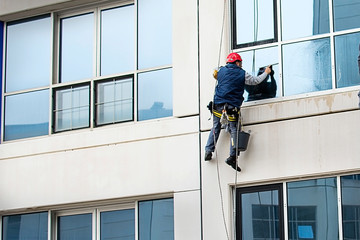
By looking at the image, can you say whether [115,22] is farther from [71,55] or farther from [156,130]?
[156,130]

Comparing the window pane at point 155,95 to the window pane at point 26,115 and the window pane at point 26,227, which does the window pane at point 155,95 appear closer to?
the window pane at point 26,115

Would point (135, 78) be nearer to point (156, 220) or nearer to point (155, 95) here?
point (155, 95)

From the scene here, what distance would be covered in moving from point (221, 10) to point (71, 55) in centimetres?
318

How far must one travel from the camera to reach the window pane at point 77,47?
1823 cm

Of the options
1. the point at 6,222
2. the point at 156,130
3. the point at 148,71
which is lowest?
the point at 6,222

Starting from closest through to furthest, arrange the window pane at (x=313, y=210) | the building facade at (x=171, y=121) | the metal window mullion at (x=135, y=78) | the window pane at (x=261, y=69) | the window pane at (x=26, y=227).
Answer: the window pane at (x=313, y=210)
the building facade at (x=171, y=121)
the window pane at (x=261, y=69)
the metal window mullion at (x=135, y=78)
the window pane at (x=26, y=227)

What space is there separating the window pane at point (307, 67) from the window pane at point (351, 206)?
1.56 metres

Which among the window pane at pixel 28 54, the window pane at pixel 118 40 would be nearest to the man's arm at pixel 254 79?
the window pane at pixel 118 40

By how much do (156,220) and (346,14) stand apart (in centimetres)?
447

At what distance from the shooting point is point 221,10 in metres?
16.7

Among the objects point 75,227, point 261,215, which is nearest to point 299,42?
point 261,215

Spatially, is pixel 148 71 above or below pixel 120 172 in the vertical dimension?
above

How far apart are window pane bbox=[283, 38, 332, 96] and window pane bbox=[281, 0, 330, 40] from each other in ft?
0.58

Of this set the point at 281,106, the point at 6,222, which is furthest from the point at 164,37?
the point at 6,222
